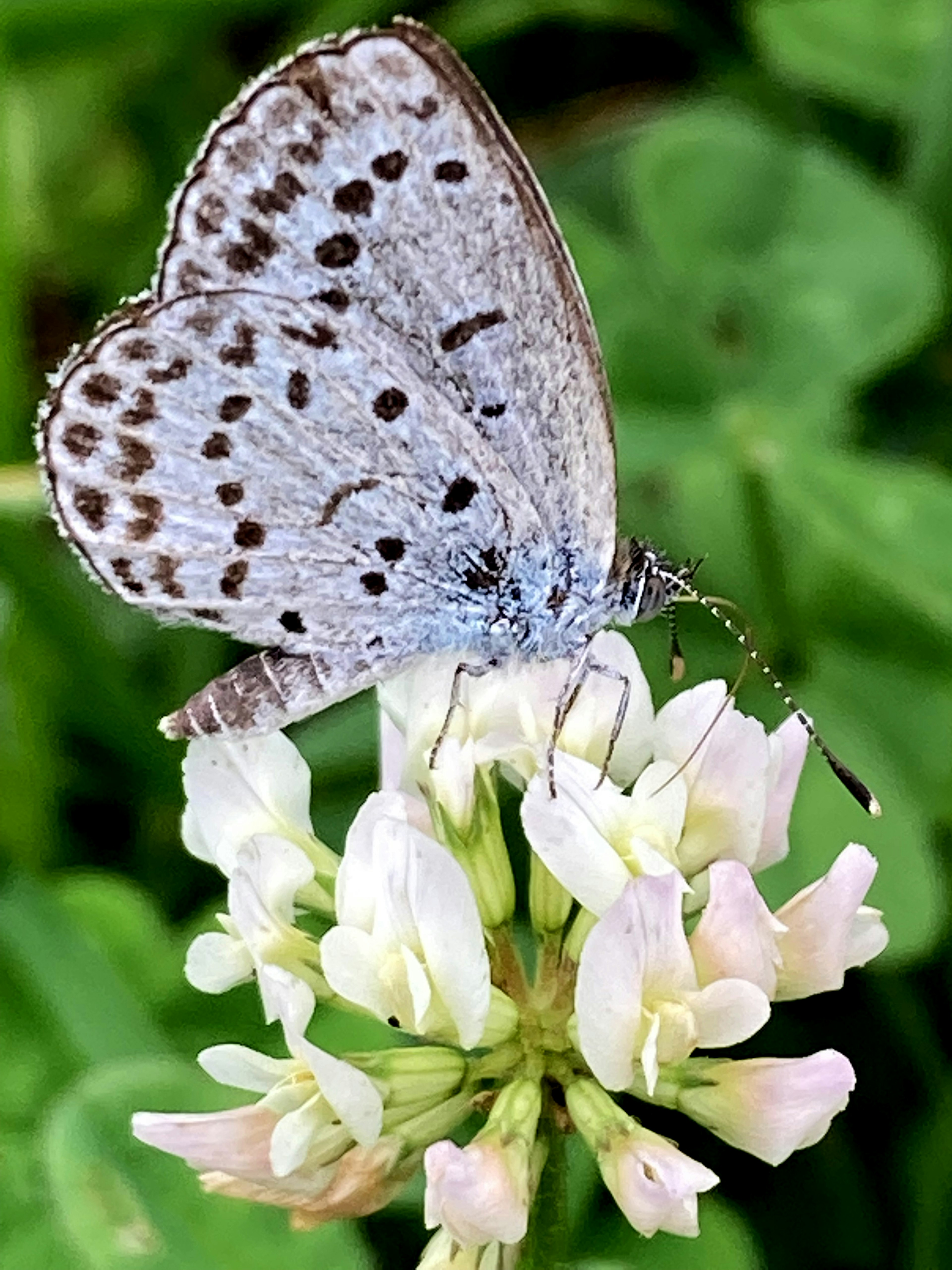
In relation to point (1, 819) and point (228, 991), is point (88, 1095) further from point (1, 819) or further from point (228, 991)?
point (1, 819)

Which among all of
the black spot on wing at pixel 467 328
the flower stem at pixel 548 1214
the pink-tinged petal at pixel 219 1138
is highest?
the black spot on wing at pixel 467 328

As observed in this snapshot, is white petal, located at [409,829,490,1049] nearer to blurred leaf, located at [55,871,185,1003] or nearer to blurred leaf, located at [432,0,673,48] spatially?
blurred leaf, located at [55,871,185,1003]

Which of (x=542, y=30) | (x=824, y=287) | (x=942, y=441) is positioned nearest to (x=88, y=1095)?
(x=942, y=441)

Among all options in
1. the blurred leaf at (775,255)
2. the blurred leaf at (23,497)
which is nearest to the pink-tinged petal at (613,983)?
the blurred leaf at (23,497)

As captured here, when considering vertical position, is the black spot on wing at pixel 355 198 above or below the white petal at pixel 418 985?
above

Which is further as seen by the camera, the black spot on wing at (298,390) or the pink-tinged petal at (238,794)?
the black spot on wing at (298,390)

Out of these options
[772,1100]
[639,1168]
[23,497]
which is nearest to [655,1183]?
[639,1168]

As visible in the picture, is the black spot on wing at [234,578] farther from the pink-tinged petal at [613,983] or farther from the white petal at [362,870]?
the pink-tinged petal at [613,983]

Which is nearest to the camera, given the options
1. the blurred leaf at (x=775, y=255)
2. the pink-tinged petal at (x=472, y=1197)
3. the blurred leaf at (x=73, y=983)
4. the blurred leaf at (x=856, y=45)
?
the pink-tinged petal at (x=472, y=1197)

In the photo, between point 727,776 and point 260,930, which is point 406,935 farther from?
point 727,776
